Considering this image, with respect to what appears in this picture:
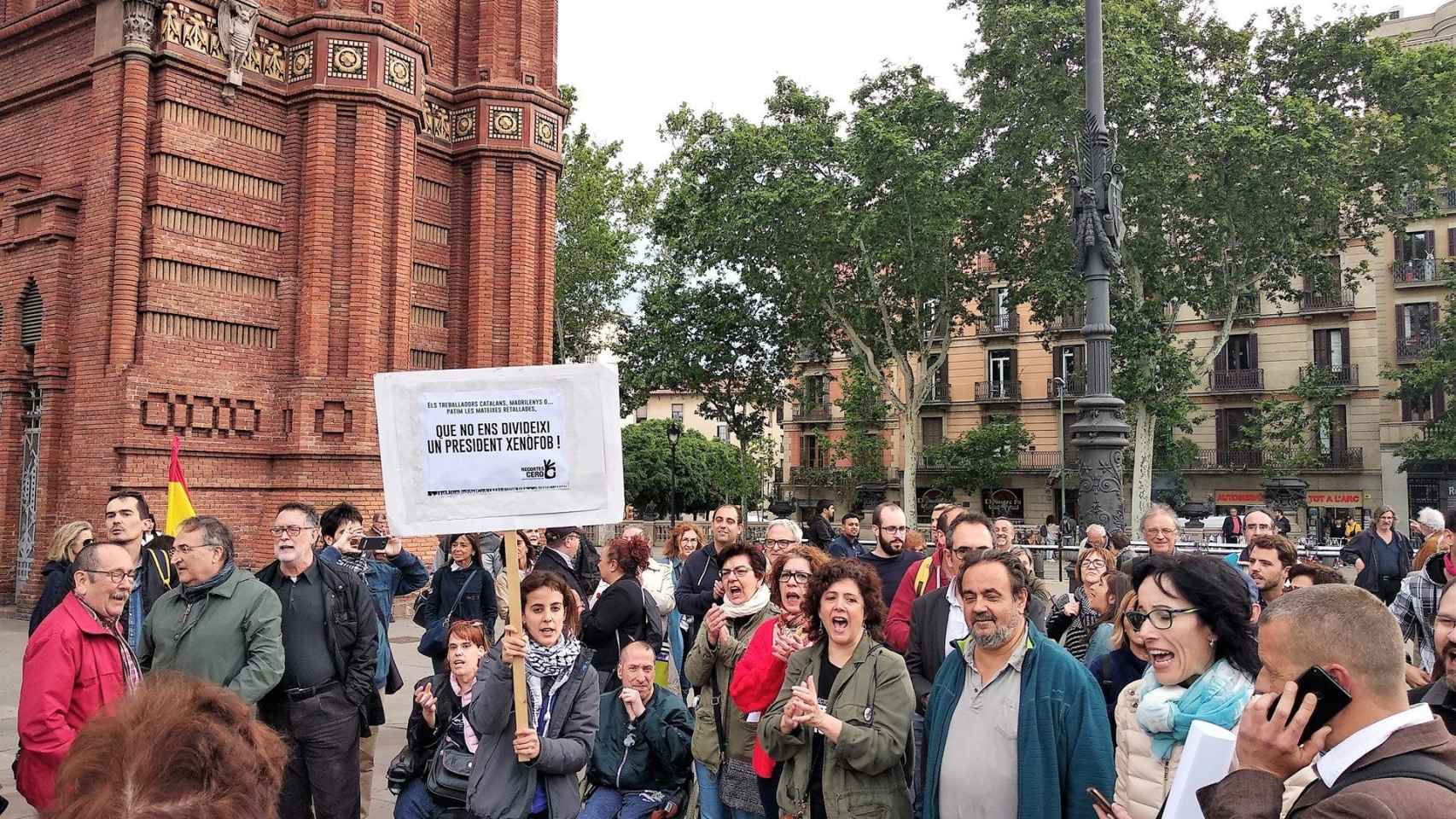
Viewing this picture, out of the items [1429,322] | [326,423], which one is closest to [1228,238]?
[1429,322]

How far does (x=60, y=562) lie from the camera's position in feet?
22.0

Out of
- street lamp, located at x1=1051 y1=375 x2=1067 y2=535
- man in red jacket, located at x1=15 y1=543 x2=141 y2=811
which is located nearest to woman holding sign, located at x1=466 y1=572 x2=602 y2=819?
man in red jacket, located at x1=15 y1=543 x2=141 y2=811

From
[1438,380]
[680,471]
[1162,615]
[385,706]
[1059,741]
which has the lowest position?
[385,706]

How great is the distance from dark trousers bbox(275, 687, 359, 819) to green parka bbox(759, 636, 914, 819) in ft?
8.15

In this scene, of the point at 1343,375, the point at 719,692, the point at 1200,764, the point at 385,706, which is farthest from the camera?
the point at 1343,375

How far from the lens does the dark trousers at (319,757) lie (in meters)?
5.47

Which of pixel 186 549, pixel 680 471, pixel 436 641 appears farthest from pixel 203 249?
pixel 680 471

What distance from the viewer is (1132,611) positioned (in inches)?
137

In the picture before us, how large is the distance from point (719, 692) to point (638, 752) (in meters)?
0.52

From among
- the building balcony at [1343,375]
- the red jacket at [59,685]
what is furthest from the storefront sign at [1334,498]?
the red jacket at [59,685]

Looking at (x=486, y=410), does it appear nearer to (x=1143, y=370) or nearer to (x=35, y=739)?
(x=35, y=739)

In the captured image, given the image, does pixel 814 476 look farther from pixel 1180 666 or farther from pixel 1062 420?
pixel 1180 666

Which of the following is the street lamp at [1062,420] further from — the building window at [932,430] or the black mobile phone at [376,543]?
the black mobile phone at [376,543]

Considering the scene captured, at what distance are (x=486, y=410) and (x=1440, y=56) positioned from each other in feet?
101
